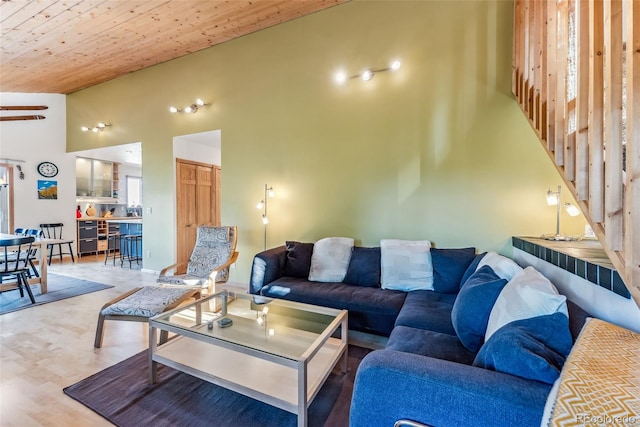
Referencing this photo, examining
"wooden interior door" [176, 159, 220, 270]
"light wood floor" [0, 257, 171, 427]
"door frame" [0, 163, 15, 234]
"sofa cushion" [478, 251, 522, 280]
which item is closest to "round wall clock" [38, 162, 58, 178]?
"door frame" [0, 163, 15, 234]

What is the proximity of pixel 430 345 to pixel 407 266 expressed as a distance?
1.20 meters

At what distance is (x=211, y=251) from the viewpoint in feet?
11.8

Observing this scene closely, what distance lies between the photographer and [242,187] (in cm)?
409

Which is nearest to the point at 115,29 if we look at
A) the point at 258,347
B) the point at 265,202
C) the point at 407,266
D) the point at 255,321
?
the point at 265,202

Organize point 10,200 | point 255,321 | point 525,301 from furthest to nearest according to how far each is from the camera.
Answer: point 10,200 < point 255,321 < point 525,301

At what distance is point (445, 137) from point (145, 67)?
16.8 ft

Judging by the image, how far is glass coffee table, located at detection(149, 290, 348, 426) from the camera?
149cm

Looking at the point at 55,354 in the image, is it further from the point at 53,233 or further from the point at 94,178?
the point at 94,178

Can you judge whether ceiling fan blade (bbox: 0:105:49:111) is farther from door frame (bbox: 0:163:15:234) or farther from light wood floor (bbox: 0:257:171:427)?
light wood floor (bbox: 0:257:171:427)

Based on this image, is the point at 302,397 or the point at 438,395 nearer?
the point at 438,395

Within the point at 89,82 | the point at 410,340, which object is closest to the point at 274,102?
the point at 410,340

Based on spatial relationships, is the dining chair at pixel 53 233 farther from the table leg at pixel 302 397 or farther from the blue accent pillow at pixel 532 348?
the blue accent pillow at pixel 532 348

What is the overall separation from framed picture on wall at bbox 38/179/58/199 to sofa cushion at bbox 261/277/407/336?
605 cm

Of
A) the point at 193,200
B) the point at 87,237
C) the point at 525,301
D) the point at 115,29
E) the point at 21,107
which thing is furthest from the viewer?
the point at 87,237
